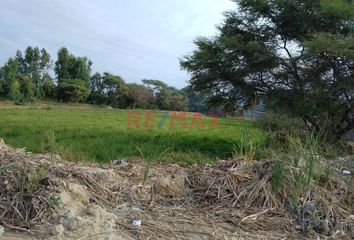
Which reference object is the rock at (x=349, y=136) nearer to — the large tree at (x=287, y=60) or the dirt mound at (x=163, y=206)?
the large tree at (x=287, y=60)

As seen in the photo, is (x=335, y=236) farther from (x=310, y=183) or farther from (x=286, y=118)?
(x=286, y=118)

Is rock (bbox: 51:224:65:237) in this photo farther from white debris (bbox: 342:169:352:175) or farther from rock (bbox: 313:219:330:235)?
white debris (bbox: 342:169:352:175)

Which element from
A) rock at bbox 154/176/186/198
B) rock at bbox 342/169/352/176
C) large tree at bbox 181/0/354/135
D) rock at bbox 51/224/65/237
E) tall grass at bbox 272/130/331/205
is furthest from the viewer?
large tree at bbox 181/0/354/135

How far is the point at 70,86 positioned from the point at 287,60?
38.3 meters

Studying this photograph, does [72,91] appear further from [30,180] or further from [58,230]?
[58,230]

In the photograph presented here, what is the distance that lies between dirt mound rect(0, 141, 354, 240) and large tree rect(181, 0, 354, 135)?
827 centimetres

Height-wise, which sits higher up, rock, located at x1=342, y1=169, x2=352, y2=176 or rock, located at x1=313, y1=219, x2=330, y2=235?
rock, located at x1=342, y1=169, x2=352, y2=176

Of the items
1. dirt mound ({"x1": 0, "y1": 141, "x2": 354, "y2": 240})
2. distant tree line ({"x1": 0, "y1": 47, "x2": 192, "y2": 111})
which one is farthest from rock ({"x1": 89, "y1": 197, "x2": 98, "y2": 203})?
distant tree line ({"x1": 0, "y1": 47, "x2": 192, "y2": 111})

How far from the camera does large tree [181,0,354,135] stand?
37.0ft

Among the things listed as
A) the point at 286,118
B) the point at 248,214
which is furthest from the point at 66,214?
the point at 286,118

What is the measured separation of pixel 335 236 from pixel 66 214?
5.55ft

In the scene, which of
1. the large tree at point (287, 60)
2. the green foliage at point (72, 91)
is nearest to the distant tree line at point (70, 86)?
the green foliage at point (72, 91)

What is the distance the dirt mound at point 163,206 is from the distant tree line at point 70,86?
126 feet

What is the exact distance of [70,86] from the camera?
4697 centimetres
